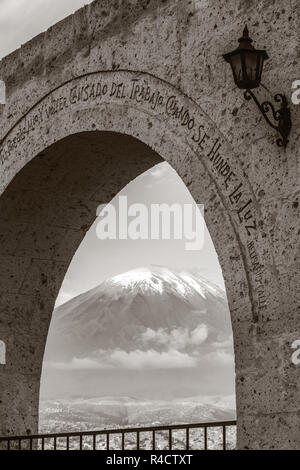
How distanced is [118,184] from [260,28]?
3019 millimetres

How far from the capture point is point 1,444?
27.9ft

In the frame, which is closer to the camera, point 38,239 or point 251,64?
point 251,64

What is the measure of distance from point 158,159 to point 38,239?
159 cm

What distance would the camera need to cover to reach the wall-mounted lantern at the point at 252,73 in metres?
5.17

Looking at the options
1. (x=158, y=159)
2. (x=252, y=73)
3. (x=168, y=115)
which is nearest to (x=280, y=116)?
(x=252, y=73)

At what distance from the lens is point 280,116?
17.1ft

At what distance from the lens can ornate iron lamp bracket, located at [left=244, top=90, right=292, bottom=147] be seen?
5.20m

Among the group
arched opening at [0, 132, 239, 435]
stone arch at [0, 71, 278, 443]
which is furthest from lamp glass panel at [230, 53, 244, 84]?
arched opening at [0, 132, 239, 435]

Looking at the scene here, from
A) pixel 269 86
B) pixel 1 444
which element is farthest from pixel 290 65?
pixel 1 444

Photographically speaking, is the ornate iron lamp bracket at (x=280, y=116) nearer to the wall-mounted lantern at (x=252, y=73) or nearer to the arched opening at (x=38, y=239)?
the wall-mounted lantern at (x=252, y=73)

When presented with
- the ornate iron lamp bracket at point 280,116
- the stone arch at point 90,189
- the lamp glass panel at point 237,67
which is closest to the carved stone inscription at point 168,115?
the stone arch at point 90,189

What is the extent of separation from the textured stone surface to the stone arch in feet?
0.04

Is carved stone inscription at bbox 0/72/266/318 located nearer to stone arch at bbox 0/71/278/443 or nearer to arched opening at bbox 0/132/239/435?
stone arch at bbox 0/71/278/443

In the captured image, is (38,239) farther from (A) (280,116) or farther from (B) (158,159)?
(A) (280,116)
